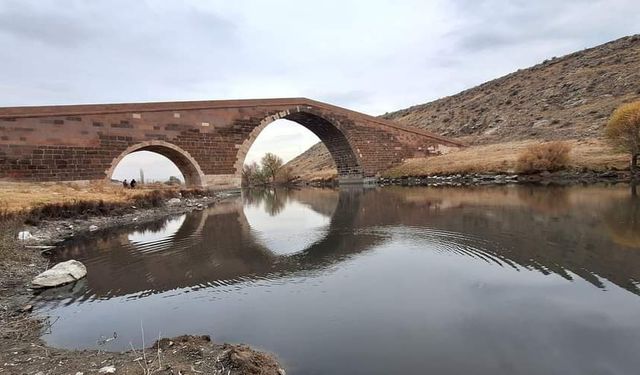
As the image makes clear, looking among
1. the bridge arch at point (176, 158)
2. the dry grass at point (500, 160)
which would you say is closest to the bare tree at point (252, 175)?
the dry grass at point (500, 160)

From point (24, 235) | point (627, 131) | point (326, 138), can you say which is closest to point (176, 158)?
point (326, 138)

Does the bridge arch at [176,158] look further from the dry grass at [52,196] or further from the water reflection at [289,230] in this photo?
the water reflection at [289,230]

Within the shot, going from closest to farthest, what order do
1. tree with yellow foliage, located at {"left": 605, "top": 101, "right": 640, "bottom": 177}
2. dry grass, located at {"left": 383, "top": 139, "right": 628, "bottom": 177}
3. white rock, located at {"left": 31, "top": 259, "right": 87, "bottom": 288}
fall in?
white rock, located at {"left": 31, "top": 259, "right": 87, "bottom": 288}
tree with yellow foliage, located at {"left": 605, "top": 101, "right": 640, "bottom": 177}
dry grass, located at {"left": 383, "top": 139, "right": 628, "bottom": 177}

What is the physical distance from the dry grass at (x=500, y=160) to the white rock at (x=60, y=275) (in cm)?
3118

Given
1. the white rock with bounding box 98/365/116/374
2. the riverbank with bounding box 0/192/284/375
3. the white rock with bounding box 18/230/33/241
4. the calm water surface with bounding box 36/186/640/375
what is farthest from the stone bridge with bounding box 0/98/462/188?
the white rock with bounding box 98/365/116/374

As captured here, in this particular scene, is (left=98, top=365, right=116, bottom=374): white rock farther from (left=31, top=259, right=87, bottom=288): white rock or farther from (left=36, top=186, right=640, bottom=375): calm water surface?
(left=31, top=259, right=87, bottom=288): white rock

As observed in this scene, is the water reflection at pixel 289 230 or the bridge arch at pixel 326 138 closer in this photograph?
the water reflection at pixel 289 230

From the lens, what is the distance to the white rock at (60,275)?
711 cm

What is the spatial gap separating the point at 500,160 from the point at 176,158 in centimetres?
2660

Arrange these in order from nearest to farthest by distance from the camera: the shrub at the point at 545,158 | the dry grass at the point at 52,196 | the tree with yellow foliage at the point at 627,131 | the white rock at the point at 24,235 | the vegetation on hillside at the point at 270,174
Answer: the white rock at the point at 24,235 → the dry grass at the point at 52,196 → the tree with yellow foliage at the point at 627,131 → the shrub at the point at 545,158 → the vegetation on hillside at the point at 270,174

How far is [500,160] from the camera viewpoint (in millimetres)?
34719

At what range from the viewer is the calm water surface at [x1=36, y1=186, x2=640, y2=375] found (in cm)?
417

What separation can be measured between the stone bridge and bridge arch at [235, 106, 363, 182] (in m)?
0.09

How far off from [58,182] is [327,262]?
75.0 feet
